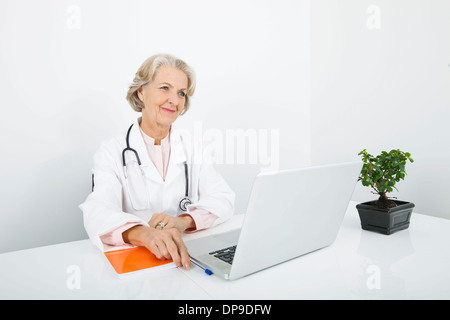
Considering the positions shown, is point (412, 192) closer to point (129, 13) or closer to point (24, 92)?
point (129, 13)

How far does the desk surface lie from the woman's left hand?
0.20 metres

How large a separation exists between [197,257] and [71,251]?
43 centimetres

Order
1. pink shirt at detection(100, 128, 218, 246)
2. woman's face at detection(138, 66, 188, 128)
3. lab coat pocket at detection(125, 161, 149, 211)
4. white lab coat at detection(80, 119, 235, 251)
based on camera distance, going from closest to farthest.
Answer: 1. pink shirt at detection(100, 128, 218, 246)
2. white lab coat at detection(80, 119, 235, 251)
3. lab coat pocket at detection(125, 161, 149, 211)
4. woman's face at detection(138, 66, 188, 128)

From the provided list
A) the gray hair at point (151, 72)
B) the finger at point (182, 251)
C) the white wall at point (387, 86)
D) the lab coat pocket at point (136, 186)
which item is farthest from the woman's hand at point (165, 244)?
the white wall at point (387, 86)

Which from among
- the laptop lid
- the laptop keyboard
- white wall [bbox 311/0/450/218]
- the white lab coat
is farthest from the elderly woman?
white wall [bbox 311/0/450/218]

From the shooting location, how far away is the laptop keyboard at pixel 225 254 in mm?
835

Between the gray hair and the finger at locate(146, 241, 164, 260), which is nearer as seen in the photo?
the finger at locate(146, 241, 164, 260)

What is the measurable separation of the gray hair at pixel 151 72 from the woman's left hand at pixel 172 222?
68 centimetres

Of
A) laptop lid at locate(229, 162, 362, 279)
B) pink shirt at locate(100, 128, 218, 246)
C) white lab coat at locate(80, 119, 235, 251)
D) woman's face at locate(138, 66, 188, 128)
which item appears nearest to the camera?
laptop lid at locate(229, 162, 362, 279)

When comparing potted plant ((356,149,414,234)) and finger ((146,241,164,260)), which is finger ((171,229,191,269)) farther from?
potted plant ((356,149,414,234))

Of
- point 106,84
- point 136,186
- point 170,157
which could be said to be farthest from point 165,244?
point 106,84

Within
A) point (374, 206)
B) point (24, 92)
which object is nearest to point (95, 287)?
point (374, 206)

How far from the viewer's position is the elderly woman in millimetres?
1073

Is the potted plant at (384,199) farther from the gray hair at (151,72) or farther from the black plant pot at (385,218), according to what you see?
the gray hair at (151,72)
